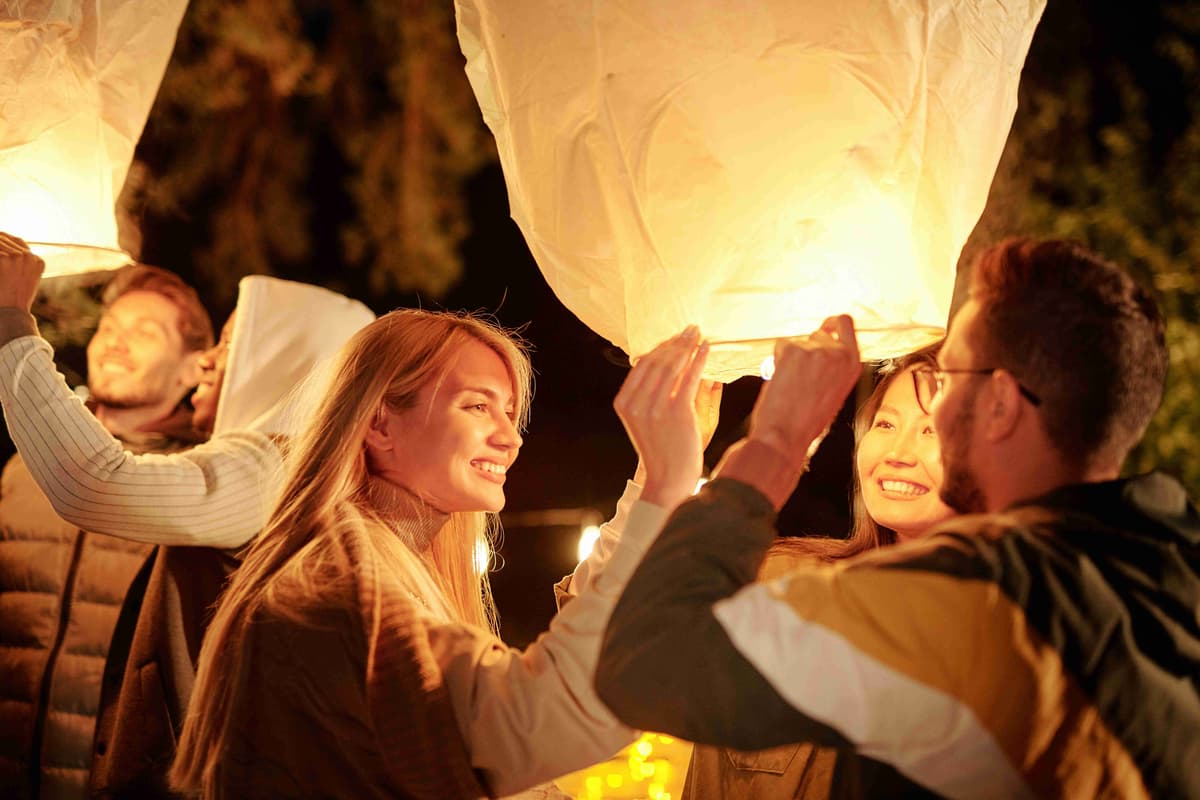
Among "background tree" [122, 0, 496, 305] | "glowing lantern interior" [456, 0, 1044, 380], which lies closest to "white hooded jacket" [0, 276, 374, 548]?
"glowing lantern interior" [456, 0, 1044, 380]

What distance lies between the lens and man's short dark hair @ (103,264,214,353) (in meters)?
4.02

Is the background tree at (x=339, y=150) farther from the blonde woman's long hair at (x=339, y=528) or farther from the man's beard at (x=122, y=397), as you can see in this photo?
the blonde woman's long hair at (x=339, y=528)

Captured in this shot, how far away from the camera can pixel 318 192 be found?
28.0 ft

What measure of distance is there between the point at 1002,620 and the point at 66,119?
2.09 m

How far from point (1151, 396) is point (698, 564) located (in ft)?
2.31

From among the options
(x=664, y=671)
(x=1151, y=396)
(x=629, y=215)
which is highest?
(x=629, y=215)

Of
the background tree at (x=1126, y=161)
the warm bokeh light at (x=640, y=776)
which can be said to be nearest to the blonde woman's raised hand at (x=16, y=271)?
the warm bokeh light at (x=640, y=776)

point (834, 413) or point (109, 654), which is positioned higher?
point (834, 413)

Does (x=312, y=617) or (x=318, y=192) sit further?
(x=318, y=192)

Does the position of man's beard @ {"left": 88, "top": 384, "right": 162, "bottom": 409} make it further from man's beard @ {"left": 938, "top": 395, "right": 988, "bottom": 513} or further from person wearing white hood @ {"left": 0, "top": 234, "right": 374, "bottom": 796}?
man's beard @ {"left": 938, "top": 395, "right": 988, "bottom": 513}

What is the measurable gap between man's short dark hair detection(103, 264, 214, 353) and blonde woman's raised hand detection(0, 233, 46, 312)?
150 cm

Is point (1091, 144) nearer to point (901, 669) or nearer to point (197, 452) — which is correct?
point (197, 452)

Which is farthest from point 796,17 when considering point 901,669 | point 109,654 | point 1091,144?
point 1091,144

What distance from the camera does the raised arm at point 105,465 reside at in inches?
100
